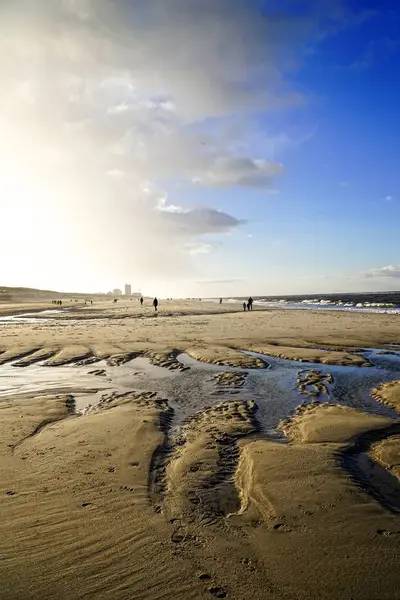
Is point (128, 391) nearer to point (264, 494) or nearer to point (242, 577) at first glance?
point (264, 494)

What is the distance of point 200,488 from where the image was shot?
5.42 m

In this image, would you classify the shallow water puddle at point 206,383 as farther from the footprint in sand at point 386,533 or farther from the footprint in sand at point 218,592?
the footprint in sand at point 218,592

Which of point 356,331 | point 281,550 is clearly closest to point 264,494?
point 281,550

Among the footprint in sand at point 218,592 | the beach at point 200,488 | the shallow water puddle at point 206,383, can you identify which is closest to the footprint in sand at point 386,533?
the beach at point 200,488

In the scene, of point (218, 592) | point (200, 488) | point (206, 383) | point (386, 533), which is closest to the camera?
point (218, 592)

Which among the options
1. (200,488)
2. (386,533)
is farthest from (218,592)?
(386,533)

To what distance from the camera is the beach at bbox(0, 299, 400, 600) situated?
3.70 metres

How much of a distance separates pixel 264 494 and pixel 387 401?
21.0ft

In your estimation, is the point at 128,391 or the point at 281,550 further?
the point at 128,391

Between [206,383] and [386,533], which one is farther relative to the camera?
[206,383]

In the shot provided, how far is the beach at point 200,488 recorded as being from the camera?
3697 mm

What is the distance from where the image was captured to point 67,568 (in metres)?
3.82

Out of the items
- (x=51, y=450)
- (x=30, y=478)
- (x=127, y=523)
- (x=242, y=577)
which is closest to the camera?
(x=242, y=577)

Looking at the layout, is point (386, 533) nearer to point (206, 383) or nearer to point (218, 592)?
point (218, 592)
